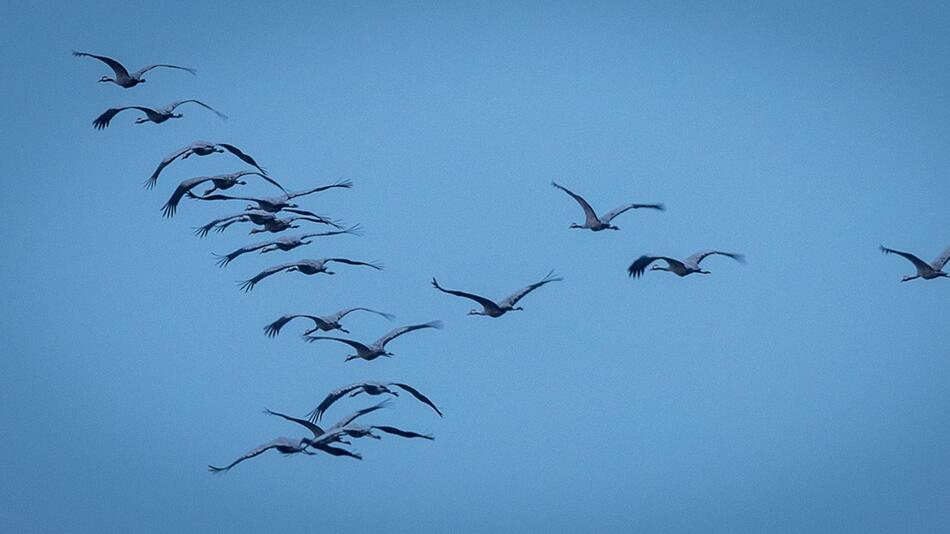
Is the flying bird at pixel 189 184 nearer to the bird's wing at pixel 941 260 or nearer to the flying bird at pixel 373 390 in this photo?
the flying bird at pixel 373 390

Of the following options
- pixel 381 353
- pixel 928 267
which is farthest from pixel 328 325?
pixel 928 267

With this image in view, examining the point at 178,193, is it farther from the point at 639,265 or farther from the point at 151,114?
the point at 639,265

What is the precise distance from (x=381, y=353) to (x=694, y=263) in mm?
8831

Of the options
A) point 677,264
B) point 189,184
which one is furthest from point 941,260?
point 189,184

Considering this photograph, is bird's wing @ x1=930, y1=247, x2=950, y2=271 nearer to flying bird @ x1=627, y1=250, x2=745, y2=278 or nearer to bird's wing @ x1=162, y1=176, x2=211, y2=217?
flying bird @ x1=627, y1=250, x2=745, y2=278

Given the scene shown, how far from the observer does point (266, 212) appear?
39.6 metres

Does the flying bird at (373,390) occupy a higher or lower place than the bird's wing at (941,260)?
lower

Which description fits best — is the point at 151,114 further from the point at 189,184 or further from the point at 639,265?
the point at 639,265

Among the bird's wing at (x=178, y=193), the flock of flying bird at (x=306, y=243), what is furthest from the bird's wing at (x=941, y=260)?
the bird's wing at (x=178, y=193)

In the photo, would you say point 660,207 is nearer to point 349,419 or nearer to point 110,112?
point 349,419

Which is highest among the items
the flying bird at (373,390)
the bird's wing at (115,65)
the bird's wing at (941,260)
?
the bird's wing at (115,65)

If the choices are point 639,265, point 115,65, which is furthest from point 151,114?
point 639,265

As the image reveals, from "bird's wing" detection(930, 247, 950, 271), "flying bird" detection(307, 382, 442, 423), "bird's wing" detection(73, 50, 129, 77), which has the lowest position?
"flying bird" detection(307, 382, 442, 423)

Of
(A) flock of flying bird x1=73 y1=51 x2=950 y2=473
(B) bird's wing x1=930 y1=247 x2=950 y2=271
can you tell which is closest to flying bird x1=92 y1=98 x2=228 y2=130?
(A) flock of flying bird x1=73 y1=51 x2=950 y2=473
